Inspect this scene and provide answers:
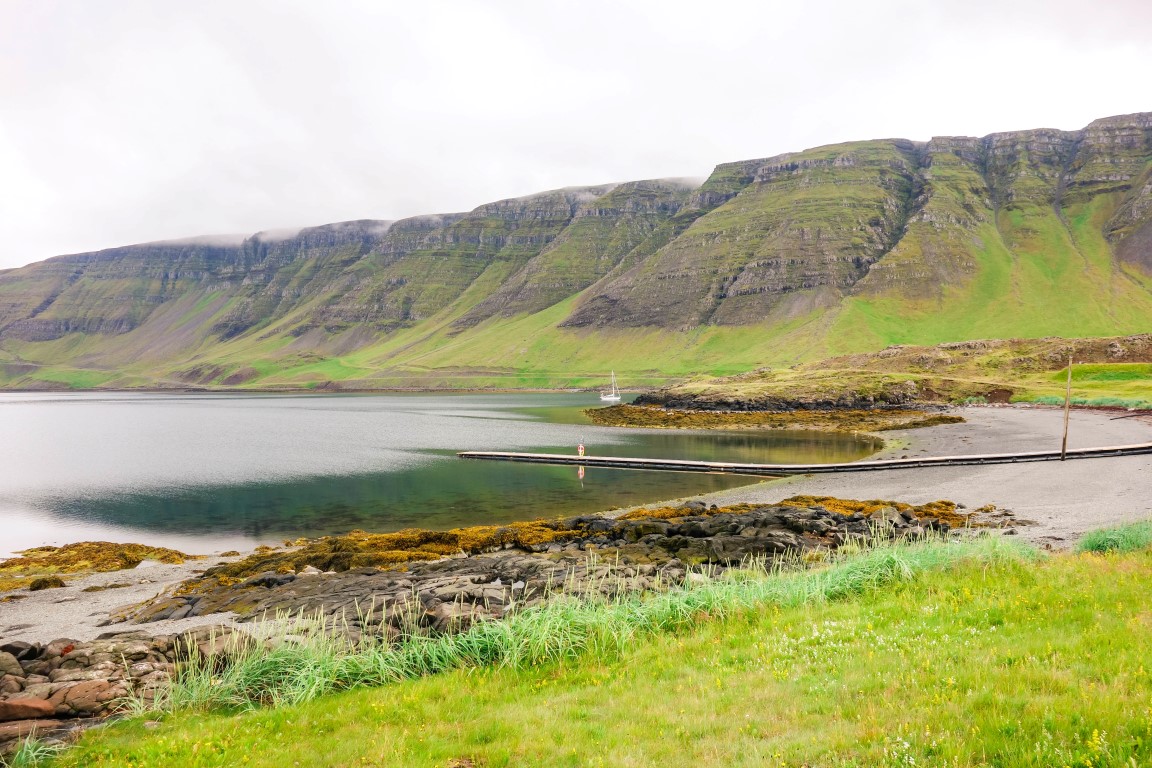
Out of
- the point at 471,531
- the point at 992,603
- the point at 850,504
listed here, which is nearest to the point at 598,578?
the point at 992,603

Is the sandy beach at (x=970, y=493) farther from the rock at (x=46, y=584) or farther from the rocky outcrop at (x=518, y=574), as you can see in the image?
the rocky outcrop at (x=518, y=574)

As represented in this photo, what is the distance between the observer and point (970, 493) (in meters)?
34.7

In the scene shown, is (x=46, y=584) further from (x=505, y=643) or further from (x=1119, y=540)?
(x=1119, y=540)

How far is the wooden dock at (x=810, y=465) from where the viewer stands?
43688 millimetres

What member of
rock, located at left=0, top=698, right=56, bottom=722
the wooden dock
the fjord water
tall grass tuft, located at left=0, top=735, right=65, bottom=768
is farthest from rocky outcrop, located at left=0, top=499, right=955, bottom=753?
the wooden dock

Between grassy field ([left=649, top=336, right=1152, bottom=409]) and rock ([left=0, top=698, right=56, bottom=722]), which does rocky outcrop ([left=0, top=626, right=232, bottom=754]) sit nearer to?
rock ([left=0, top=698, right=56, bottom=722])

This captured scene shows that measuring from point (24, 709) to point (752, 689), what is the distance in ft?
37.7

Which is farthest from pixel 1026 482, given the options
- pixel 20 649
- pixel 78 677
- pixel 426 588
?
pixel 20 649

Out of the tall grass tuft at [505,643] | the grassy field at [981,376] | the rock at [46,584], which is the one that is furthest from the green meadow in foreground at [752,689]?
the grassy field at [981,376]

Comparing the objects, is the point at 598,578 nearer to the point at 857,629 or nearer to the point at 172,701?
the point at 857,629

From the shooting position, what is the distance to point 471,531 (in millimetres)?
31078

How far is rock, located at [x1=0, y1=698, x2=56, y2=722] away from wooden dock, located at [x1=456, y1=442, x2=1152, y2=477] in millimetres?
45083

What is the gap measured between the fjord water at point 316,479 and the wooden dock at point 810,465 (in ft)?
7.55

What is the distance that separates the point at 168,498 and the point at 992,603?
52023mm
